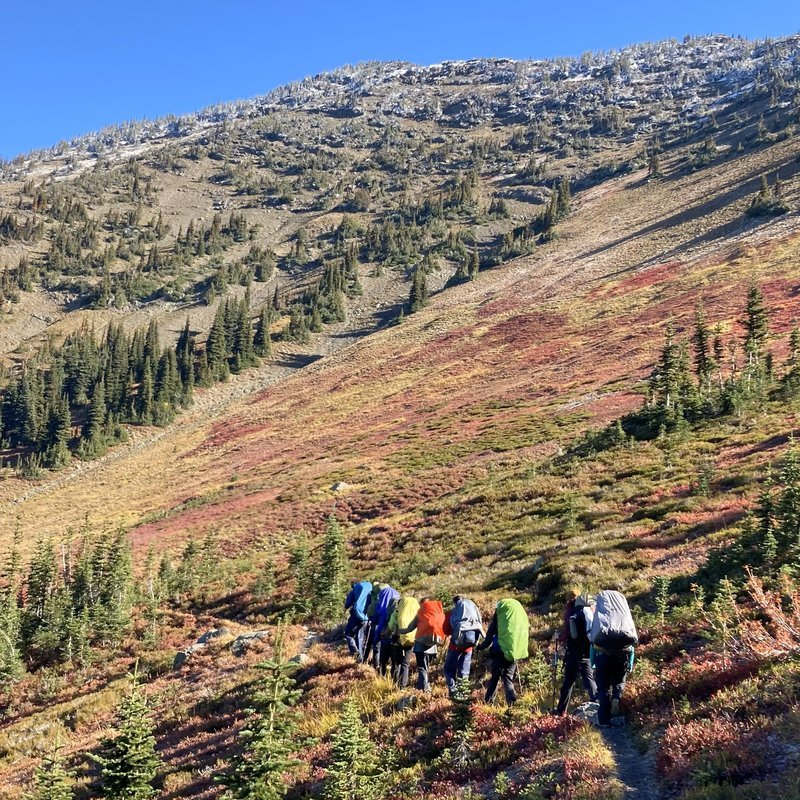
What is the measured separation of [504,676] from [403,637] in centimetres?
214

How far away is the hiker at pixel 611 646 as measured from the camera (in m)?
6.92

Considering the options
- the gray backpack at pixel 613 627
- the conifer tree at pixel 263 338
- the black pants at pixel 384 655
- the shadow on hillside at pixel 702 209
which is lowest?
the black pants at pixel 384 655

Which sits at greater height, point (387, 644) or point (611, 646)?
point (611, 646)

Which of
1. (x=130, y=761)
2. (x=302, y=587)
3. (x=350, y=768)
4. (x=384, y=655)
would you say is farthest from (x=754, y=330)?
(x=130, y=761)

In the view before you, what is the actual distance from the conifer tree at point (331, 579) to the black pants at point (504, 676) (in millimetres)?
9518

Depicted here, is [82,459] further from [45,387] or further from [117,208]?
[117,208]

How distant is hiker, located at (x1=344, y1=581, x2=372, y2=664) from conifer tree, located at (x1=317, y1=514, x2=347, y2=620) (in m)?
5.50

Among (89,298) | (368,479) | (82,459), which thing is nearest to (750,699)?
(368,479)

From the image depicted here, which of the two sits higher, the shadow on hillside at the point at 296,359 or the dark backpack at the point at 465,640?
the shadow on hillside at the point at 296,359

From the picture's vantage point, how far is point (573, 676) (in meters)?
7.46

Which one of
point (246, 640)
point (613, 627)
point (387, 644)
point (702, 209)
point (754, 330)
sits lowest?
point (246, 640)

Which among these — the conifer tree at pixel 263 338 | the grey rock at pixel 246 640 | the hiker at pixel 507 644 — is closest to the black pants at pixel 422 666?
the hiker at pixel 507 644

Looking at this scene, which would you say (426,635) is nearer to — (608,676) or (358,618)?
(358,618)

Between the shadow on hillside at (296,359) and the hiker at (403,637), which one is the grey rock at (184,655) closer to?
the hiker at (403,637)
